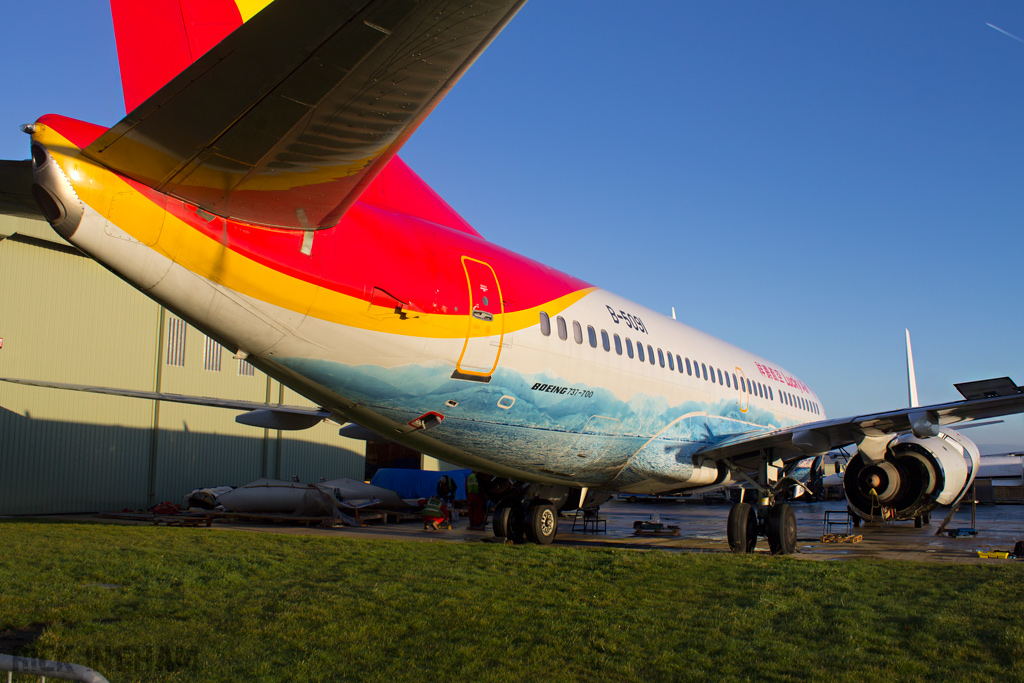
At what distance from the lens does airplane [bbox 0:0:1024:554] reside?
3631 mm

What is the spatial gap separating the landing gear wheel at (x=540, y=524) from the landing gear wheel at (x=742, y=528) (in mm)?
2880

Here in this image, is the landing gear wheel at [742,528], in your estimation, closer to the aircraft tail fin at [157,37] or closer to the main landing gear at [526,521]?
the main landing gear at [526,521]

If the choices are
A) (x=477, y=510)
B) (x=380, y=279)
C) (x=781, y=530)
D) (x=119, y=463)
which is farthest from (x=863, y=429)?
(x=119, y=463)

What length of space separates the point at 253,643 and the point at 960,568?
8786 millimetres

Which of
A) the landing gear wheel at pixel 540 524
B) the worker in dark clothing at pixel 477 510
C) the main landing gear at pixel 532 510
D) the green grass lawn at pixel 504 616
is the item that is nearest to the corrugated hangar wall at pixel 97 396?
the green grass lawn at pixel 504 616

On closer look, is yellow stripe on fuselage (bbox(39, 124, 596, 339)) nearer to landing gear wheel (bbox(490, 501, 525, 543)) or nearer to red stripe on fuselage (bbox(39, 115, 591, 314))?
red stripe on fuselage (bbox(39, 115, 591, 314))

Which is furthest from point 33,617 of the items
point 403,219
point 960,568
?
point 960,568

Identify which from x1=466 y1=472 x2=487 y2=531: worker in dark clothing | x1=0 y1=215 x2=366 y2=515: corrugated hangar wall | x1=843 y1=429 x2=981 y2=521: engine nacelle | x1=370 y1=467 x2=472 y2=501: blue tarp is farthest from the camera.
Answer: x1=370 y1=467 x2=472 y2=501: blue tarp

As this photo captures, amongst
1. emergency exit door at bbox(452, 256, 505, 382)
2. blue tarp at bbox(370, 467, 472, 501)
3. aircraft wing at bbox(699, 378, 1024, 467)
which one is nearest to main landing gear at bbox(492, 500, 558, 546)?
aircraft wing at bbox(699, 378, 1024, 467)

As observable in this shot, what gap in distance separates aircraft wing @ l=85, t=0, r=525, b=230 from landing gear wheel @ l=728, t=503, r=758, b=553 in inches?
353

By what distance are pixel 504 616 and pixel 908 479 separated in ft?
33.6

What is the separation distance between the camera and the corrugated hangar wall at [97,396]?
60.9 feet

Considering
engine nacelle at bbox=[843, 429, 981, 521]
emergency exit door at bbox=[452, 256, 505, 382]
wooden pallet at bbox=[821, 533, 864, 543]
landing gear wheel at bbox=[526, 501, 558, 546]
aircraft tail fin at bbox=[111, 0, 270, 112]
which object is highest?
aircraft tail fin at bbox=[111, 0, 270, 112]

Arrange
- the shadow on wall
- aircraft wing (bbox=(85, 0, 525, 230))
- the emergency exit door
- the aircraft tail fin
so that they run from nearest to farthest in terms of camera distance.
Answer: aircraft wing (bbox=(85, 0, 525, 230)), the aircraft tail fin, the emergency exit door, the shadow on wall
